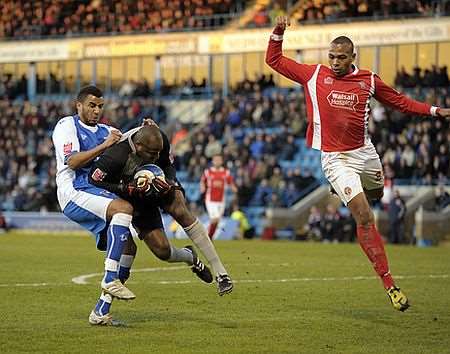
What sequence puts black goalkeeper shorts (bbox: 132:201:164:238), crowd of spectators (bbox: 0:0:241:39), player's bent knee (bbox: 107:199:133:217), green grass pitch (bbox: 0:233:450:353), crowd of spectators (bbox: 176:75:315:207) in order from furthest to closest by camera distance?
crowd of spectators (bbox: 0:0:241:39), crowd of spectators (bbox: 176:75:315:207), black goalkeeper shorts (bbox: 132:201:164:238), player's bent knee (bbox: 107:199:133:217), green grass pitch (bbox: 0:233:450:353)

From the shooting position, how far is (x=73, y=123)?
10406 millimetres

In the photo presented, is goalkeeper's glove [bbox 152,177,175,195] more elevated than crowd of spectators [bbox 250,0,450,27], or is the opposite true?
goalkeeper's glove [bbox 152,177,175,195]

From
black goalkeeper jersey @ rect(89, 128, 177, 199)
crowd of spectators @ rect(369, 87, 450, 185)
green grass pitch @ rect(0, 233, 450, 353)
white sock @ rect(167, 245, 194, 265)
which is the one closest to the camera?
green grass pitch @ rect(0, 233, 450, 353)

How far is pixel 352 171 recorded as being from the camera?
11453 mm

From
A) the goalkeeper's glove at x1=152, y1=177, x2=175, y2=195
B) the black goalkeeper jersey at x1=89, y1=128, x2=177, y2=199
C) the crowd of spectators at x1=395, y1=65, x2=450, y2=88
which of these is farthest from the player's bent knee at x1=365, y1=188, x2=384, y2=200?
the crowd of spectators at x1=395, y1=65, x2=450, y2=88

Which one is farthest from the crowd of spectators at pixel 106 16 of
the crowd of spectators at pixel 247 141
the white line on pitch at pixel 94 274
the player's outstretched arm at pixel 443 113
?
the player's outstretched arm at pixel 443 113

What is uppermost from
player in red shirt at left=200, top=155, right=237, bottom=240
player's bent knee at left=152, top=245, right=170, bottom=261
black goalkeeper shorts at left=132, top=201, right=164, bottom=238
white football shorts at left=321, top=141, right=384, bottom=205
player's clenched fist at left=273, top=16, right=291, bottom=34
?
player's clenched fist at left=273, top=16, right=291, bottom=34

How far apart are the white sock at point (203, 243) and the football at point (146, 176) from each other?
2.75 ft

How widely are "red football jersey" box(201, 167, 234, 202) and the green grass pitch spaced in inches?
355

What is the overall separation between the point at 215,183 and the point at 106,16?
2053cm

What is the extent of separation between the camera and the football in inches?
387

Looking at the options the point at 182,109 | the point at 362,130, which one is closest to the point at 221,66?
the point at 182,109

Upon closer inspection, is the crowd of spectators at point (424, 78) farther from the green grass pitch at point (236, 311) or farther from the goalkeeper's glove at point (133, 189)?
the goalkeeper's glove at point (133, 189)

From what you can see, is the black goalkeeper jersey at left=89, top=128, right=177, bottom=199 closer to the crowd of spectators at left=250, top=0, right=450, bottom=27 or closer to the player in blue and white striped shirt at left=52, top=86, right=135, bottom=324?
the player in blue and white striped shirt at left=52, top=86, right=135, bottom=324
